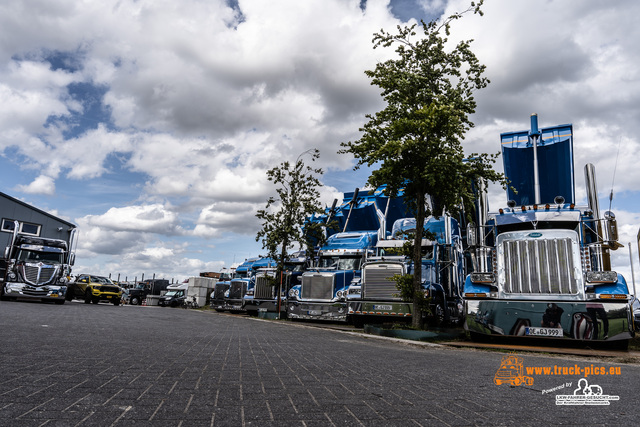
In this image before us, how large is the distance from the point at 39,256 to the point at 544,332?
2360 cm

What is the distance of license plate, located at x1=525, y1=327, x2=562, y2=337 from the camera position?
911cm

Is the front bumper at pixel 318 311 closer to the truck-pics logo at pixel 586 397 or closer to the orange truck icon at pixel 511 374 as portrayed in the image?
the orange truck icon at pixel 511 374

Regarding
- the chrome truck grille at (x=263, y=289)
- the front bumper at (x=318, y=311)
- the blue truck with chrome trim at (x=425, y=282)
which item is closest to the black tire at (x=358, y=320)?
the blue truck with chrome trim at (x=425, y=282)

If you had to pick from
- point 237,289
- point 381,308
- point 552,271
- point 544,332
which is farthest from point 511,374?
point 237,289

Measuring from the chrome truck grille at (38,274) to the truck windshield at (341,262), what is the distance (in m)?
14.6

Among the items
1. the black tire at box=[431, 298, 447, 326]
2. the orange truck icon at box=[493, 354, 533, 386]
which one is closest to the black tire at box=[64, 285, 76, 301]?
the black tire at box=[431, 298, 447, 326]

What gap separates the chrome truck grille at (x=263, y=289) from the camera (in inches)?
851

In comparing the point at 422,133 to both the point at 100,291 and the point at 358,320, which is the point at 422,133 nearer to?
the point at 358,320

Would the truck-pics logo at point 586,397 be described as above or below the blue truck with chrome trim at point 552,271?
below

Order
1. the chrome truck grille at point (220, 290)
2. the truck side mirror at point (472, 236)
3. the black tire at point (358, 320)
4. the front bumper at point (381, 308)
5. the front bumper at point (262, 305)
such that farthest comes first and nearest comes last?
the chrome truck grille at point (220, 290), the front bumper at point (262, 305), the black tire at point (358, 320), the front bumper at point (381, 308), the truck side mirror at point (472, 236)

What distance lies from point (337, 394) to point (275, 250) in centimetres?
1757

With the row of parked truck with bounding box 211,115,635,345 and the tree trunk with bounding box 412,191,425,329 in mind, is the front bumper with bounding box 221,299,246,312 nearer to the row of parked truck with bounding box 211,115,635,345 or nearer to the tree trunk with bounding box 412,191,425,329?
the row of parked truck with bounding box 211,115,635,345

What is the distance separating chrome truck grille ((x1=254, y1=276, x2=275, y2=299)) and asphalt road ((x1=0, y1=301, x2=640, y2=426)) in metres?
15.2

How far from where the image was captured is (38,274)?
2280 cm
